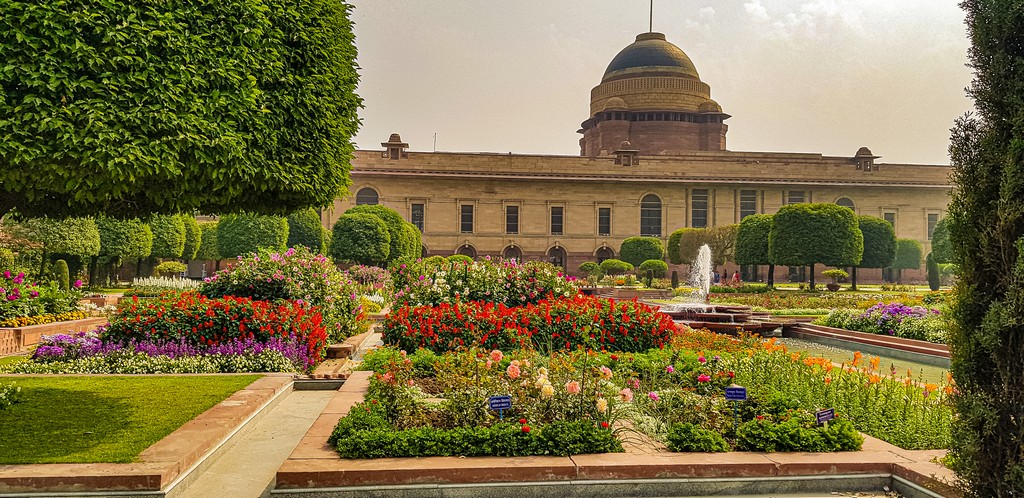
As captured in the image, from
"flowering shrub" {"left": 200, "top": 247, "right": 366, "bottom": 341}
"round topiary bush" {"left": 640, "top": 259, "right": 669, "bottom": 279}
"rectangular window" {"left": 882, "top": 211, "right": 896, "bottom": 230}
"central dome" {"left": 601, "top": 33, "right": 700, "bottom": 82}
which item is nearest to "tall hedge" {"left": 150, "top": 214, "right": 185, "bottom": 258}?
"flowering shrub" {"left": 200, "top": 247, "right": 366, "bottom": 341}

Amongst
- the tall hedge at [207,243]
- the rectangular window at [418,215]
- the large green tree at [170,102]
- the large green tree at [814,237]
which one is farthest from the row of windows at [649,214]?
the large green tree at [170,102]

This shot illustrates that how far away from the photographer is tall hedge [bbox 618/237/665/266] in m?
40.3

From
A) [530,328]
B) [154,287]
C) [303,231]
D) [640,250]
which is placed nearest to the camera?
[530,328]

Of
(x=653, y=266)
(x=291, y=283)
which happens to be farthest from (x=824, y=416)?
(x=653, y=266)

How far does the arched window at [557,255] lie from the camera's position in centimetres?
4584

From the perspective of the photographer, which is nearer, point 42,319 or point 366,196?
point 42,319

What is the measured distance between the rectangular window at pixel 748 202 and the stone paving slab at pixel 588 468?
4329 centimetres

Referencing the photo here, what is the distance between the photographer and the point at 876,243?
→ 33.9 metres

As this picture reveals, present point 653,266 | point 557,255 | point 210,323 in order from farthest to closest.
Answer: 1. point 557,255
2. point 653,266
3. point 210,323

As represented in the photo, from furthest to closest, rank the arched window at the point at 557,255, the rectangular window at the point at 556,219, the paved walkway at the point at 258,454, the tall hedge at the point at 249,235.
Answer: the arched window at the point at 557,255, the rectangular window at the point at 556,219, the tall hedge at the point at 249,235, the paved walkway at the point at 258,454

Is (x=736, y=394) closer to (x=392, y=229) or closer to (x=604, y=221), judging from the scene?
(x=392, y=229)

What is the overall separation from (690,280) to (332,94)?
116ft

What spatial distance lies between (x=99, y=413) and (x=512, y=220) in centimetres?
4064

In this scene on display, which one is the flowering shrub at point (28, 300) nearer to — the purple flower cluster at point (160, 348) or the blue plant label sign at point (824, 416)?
the purple flower cluster at point (160, 348)
